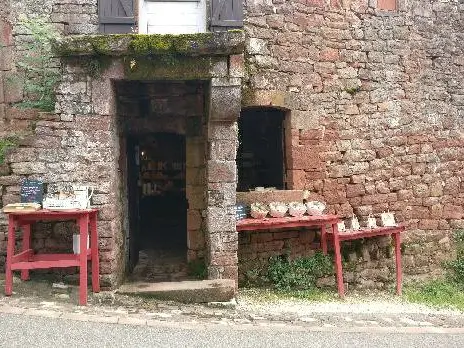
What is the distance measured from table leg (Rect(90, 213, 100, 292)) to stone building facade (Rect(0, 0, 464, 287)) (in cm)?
14

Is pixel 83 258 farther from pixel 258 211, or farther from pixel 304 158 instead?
pixel 304 158

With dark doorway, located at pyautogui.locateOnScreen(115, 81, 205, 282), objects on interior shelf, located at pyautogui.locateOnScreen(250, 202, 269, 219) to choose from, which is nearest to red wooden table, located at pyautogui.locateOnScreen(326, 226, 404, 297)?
objects on interior shelf, located at pyautogui.locateOnScreen(250, 202, 269, 219)

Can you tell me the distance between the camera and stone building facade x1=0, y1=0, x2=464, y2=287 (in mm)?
5551

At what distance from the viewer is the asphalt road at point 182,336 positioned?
4.10 m

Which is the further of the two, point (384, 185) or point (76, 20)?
point (384, 185)

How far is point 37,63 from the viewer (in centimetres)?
611

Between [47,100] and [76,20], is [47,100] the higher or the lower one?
the lower one

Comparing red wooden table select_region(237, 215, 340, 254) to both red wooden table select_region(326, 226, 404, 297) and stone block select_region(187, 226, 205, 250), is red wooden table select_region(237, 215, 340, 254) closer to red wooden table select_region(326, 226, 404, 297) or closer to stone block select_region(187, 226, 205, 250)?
red wooden table select_region(326, 226, 404, 297)

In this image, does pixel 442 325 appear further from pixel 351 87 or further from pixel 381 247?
pixel 351 87

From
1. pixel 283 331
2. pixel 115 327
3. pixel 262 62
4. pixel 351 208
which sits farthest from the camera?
pixel 351 208

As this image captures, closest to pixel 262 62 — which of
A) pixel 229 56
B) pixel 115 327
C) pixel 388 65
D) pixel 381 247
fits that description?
pixel 229 56

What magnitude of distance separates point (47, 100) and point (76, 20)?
1.13 m

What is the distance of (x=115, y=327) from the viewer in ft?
14.6

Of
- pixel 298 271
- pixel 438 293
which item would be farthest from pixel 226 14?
pixel 438 293
